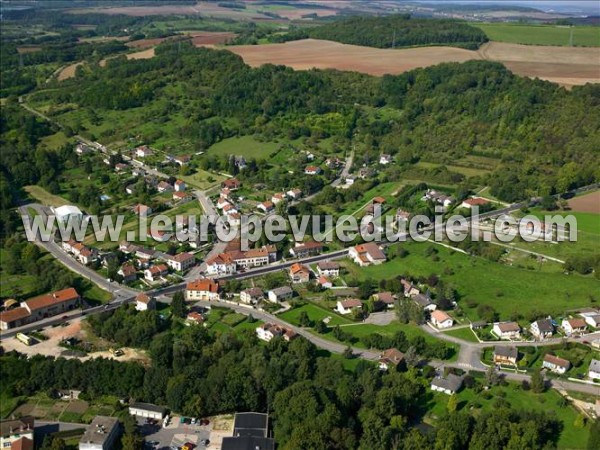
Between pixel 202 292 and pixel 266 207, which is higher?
pixel 266 207

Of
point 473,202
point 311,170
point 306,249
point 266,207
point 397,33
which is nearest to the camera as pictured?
point 306,249

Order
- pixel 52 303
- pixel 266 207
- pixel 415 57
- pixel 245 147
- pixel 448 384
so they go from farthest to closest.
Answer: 1. pixel 415 57
2. pixel 245 147
3. pixel 266 207
4. pixel 52 303
5. pixel 448 384

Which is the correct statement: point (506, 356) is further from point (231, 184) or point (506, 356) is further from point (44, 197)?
point (44, 197)

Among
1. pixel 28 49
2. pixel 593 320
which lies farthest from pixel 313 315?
pixel 28 49

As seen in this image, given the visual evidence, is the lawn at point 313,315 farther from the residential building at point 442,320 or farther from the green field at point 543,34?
the green field at point 543,34

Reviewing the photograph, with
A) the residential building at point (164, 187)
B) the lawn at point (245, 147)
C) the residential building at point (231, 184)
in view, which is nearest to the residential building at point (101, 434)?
the residential building at point (164, 187)

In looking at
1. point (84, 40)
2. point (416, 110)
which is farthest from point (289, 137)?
point (84, 40)

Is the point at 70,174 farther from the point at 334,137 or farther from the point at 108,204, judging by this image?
the point at 334,137

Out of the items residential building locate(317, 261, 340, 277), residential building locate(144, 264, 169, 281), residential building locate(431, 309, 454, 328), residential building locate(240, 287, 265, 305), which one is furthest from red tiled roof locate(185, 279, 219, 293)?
residential building locate(431, 309, 454, 328)
